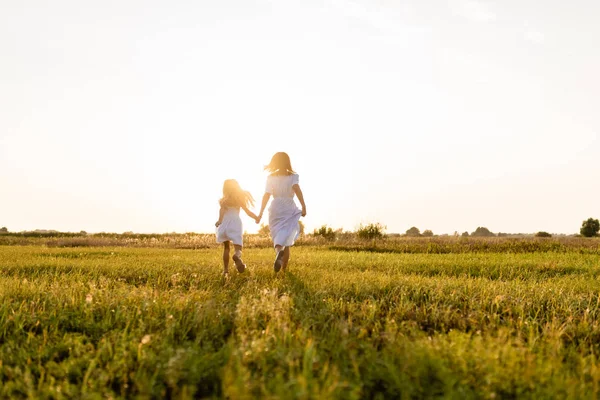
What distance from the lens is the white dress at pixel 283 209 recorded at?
10.8 m

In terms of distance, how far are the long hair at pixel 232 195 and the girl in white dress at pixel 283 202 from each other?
534 millimetres

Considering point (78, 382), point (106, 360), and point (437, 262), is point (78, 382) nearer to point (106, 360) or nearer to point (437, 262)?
point (106, 360)

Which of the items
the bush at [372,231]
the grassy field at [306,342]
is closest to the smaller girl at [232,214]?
the grassy field at [306,342]

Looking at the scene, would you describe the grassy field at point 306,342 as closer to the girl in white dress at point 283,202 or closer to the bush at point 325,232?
the girl in white dress at point 283,202

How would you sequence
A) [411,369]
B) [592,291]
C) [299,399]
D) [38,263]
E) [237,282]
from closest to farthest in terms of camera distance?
1. [299,399]
2. [411,369]
3. [592,291]
4. [237,282]
5. [38,263]

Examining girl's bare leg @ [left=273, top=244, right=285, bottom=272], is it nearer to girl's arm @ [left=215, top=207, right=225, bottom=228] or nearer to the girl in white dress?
the girl in white dress

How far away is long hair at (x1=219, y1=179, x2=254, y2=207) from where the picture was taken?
36.7 ft

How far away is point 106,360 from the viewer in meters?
4.49

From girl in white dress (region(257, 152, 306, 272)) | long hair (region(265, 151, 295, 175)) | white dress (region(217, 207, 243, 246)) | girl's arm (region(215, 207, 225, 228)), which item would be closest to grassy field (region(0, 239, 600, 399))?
girl in white dress (region(257, 152, 306, 272))

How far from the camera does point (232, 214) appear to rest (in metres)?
11.2

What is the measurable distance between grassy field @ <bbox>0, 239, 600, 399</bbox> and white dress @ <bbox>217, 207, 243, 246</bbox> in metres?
1.83

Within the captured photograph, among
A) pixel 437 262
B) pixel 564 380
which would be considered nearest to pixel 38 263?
pixel 437 262

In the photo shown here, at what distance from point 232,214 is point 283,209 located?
1.21m

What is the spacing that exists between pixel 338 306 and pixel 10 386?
12.9 ft
